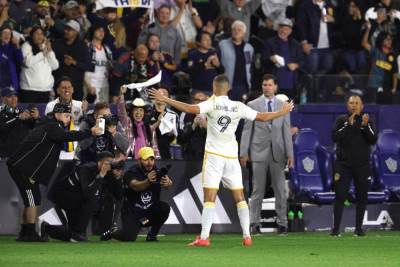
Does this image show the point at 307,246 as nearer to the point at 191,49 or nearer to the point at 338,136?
the point at 338,136

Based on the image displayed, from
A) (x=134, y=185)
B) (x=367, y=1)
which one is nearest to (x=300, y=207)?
(x=134, y=185)

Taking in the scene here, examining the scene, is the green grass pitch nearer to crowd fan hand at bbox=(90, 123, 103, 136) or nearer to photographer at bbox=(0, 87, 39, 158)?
crowd fan hand at bbox=(90, 123, 103, 136)

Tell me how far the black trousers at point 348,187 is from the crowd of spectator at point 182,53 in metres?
2.34

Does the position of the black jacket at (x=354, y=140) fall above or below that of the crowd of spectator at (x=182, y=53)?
below

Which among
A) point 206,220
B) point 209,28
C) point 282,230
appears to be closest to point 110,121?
point 206,220

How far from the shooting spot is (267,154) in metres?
18.1

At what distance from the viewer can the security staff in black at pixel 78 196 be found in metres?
16.2

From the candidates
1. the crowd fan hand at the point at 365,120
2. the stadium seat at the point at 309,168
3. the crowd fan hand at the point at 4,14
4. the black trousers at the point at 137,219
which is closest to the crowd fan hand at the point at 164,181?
the black trousers at the point at 137,219

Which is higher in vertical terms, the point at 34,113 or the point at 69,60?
the point at 69,60

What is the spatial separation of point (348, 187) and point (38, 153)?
4795mm

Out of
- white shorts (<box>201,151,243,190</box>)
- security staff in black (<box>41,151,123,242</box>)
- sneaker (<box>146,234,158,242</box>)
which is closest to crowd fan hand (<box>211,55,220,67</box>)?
security staff in black (<box>41,151,123,242</box>)

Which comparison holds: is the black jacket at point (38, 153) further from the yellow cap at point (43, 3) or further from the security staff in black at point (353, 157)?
the yellow cap at point (43, 3)

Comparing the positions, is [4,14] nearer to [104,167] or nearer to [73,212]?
[104,167]

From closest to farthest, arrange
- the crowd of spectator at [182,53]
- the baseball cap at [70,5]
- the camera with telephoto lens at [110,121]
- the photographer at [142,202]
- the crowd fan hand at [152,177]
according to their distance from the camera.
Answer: the crowd fan hand at [152,177], the photographer at [142,202], the camera with telephoto lens at [110,121], the crowd of spectator at [182,53], the baseball cap at [70,5]
